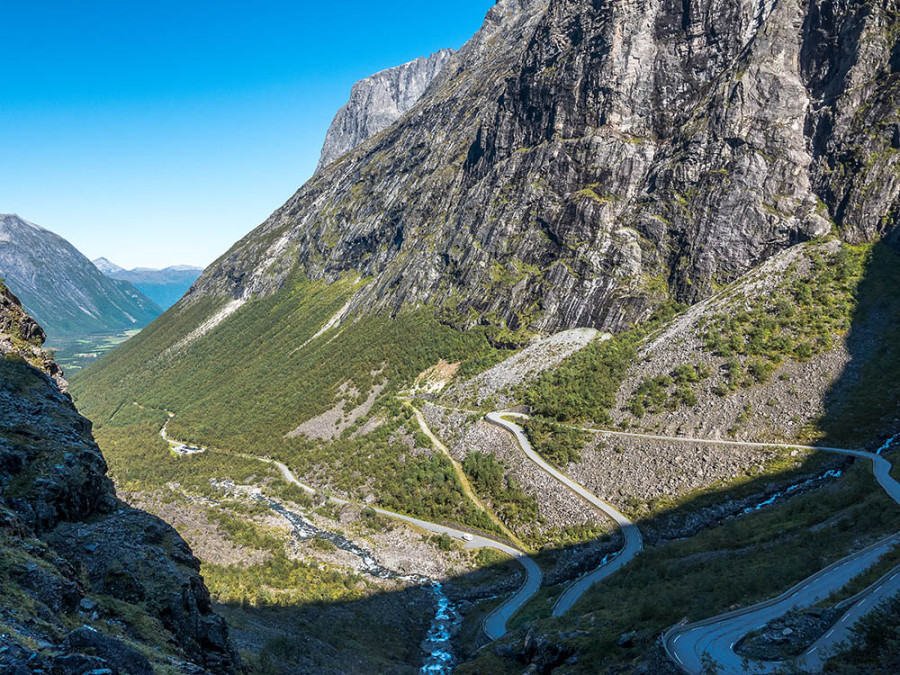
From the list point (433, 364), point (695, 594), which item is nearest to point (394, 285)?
point (433, 364)

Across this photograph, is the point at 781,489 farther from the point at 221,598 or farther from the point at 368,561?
the point at 221,598

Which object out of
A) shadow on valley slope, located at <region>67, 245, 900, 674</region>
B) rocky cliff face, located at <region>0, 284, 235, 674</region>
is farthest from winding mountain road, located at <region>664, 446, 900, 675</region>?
rocky cliff face, located at <region>0, 284, 235, 674</region>

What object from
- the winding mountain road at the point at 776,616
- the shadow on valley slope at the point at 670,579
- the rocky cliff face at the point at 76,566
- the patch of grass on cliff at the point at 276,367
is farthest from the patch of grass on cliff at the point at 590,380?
the rocky cliff face at the point at 76,566

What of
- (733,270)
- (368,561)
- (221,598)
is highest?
(733,270)

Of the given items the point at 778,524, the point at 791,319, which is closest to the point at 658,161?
the point at 791,319

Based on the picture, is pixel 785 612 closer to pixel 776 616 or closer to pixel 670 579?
pixel 776 616

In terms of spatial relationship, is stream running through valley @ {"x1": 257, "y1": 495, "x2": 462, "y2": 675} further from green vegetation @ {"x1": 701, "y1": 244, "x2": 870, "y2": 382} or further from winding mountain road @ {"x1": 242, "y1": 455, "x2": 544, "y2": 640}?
green vegetation @ {"x1": 701, "y1": 244, "x2": 870, "y2": 382}

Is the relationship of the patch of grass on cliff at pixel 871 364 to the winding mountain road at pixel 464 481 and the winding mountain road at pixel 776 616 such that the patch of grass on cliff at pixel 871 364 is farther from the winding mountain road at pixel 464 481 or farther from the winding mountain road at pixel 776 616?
the winding mountain road at pixel 464 481
